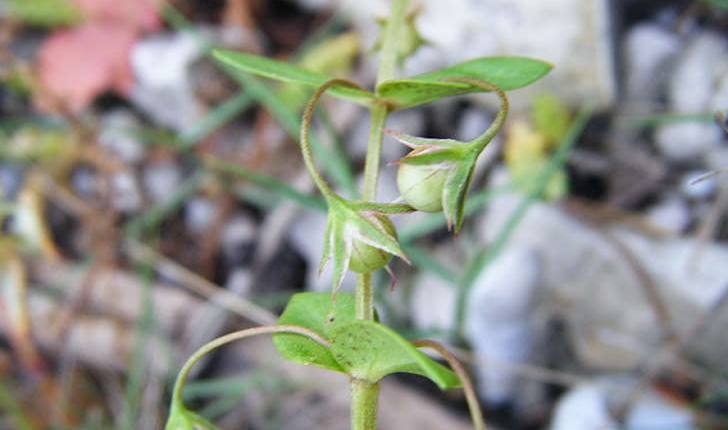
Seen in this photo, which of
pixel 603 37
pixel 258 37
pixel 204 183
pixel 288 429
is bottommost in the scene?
pixel 288 429

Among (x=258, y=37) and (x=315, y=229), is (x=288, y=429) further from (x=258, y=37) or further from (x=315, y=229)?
(x=258, y=37)

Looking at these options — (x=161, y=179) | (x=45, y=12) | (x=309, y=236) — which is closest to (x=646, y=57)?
(x=309, y=236)

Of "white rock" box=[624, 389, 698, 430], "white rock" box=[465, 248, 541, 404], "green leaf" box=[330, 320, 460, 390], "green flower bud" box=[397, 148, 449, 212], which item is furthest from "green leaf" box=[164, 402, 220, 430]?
"white rock" box=[624, 389, 698, 430]

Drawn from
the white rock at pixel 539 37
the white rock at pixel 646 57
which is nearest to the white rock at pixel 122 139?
the white rock at pixel 539 37

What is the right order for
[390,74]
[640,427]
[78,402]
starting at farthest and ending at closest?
1. [78,402]
2. [640,427]
3. [390,74]

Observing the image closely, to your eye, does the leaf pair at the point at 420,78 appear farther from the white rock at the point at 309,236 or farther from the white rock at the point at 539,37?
the white rock at the point at 309,236

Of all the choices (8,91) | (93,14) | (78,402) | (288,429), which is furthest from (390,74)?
(8,91)
